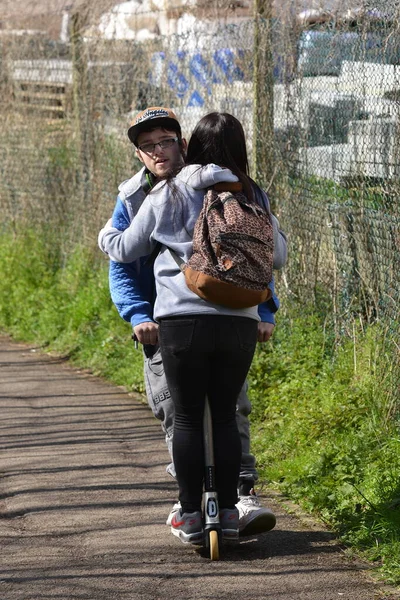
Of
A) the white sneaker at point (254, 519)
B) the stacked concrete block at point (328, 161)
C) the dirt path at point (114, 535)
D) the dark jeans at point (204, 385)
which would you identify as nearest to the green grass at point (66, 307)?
the dirt path at point (114, 535)

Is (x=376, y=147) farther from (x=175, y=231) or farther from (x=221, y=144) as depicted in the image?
(x=175, y=231)

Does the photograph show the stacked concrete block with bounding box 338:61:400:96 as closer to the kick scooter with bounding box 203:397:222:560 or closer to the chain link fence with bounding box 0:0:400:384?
the chain link fence with bounding box 0:0:400:384

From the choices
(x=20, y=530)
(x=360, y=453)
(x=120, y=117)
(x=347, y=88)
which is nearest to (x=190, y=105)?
(x=120, y=117)

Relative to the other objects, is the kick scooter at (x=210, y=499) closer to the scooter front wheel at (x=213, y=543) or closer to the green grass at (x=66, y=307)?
the scooter front wheel at (x=213, y=543)

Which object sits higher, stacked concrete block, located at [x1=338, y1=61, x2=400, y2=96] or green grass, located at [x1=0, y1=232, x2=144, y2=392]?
stacked concrete block, located at [x1=338, y1=61, x2=400, y2=96]

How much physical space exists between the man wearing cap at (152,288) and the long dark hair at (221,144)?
0.16 m

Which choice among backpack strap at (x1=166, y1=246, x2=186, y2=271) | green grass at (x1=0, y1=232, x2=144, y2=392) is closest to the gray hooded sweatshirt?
backpack strap at (x1=166, y1=246, x2=186, y2=271)

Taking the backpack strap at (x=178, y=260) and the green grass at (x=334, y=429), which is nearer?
the backpack strap at (x=178, y=260)

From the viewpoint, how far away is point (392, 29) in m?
5.68

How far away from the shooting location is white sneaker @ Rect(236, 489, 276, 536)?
14.9 ft

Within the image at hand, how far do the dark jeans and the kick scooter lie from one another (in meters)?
0.02

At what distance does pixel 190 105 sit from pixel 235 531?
173 inches

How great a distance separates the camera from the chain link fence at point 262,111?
19.6ft

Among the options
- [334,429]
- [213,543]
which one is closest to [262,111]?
[334,429]
